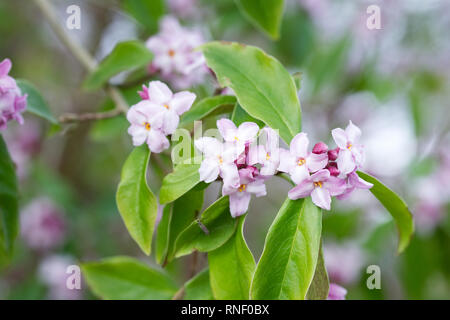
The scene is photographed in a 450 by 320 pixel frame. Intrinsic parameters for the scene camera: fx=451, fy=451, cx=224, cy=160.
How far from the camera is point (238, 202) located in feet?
2.34

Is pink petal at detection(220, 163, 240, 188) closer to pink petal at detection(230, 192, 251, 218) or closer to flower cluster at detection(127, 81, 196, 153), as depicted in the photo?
pink petal at detection(230, 192, 251, 218)

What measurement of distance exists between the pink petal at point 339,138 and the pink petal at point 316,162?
0.03m

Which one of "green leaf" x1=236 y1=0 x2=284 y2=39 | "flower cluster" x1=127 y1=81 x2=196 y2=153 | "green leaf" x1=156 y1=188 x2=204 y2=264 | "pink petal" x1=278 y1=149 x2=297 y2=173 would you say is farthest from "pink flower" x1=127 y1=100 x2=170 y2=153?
"green leaf" x1=236 y1=0 x2=284 y2=39

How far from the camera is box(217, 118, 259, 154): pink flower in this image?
0.69m

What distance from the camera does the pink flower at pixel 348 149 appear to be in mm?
663

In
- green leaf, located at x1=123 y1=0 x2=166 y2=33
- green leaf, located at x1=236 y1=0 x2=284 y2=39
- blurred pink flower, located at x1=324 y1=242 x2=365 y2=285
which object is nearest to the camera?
green leaf, located at x1=236 y1=0 x2=284 y2=39

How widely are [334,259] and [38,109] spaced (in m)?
1.36

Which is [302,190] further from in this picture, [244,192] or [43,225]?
[43,225]

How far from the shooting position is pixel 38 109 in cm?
96

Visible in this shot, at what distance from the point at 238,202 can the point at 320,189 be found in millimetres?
129

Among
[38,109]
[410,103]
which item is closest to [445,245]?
[410,103]

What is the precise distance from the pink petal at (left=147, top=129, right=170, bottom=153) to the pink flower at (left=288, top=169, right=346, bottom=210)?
24cm

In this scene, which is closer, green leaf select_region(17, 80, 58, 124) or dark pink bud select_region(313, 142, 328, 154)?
dark pink bud select_region(313, 142, 328, 154)
